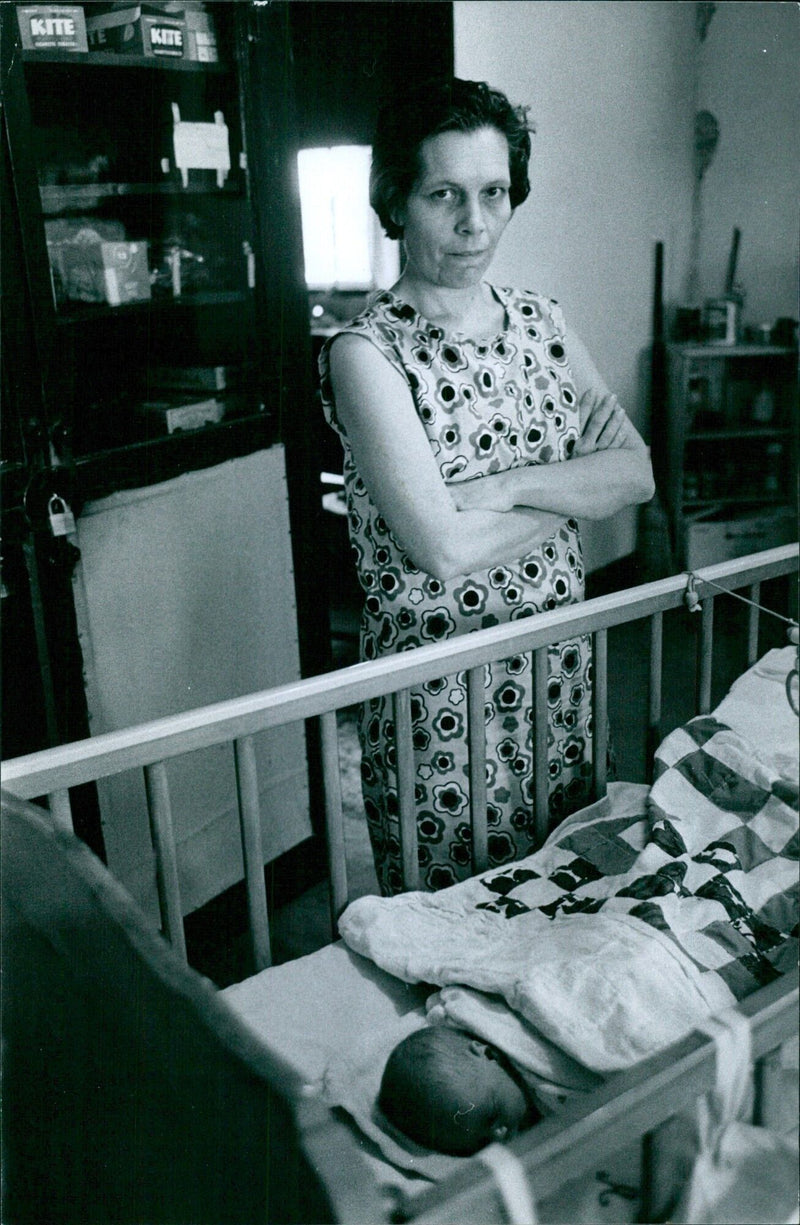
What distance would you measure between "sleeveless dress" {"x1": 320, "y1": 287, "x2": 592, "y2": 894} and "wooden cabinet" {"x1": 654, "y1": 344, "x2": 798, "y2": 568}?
2703 mm

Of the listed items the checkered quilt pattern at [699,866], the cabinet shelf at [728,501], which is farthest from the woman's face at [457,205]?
the cabinet shelf at [728,501]

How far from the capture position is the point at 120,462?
6.25 feet

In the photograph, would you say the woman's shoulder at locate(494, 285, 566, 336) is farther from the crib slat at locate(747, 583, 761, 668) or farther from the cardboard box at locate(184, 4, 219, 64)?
the cardboard box at locate(184, 4, 219, 64)

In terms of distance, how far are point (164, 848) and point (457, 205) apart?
0.80 m

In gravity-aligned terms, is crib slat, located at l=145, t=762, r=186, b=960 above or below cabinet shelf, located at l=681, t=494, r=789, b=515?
above

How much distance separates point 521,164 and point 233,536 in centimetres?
97

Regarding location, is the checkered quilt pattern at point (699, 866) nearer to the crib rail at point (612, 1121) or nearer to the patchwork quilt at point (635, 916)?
the patchwork quilt at point (635, 916)

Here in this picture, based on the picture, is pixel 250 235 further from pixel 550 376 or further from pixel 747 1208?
pixel 747 1208

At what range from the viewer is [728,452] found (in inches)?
169

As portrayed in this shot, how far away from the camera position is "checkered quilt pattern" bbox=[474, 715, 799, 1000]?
3.67 ft

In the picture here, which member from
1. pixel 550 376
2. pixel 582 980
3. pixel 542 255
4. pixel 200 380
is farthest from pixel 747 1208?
pixel 542 255

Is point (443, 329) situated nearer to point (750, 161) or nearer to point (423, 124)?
point (423, 124)

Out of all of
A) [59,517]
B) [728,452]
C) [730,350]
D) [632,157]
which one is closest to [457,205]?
[59,517]

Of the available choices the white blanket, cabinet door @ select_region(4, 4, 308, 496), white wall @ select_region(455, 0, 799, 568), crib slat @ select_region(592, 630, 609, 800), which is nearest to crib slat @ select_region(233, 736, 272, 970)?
the white blanket
